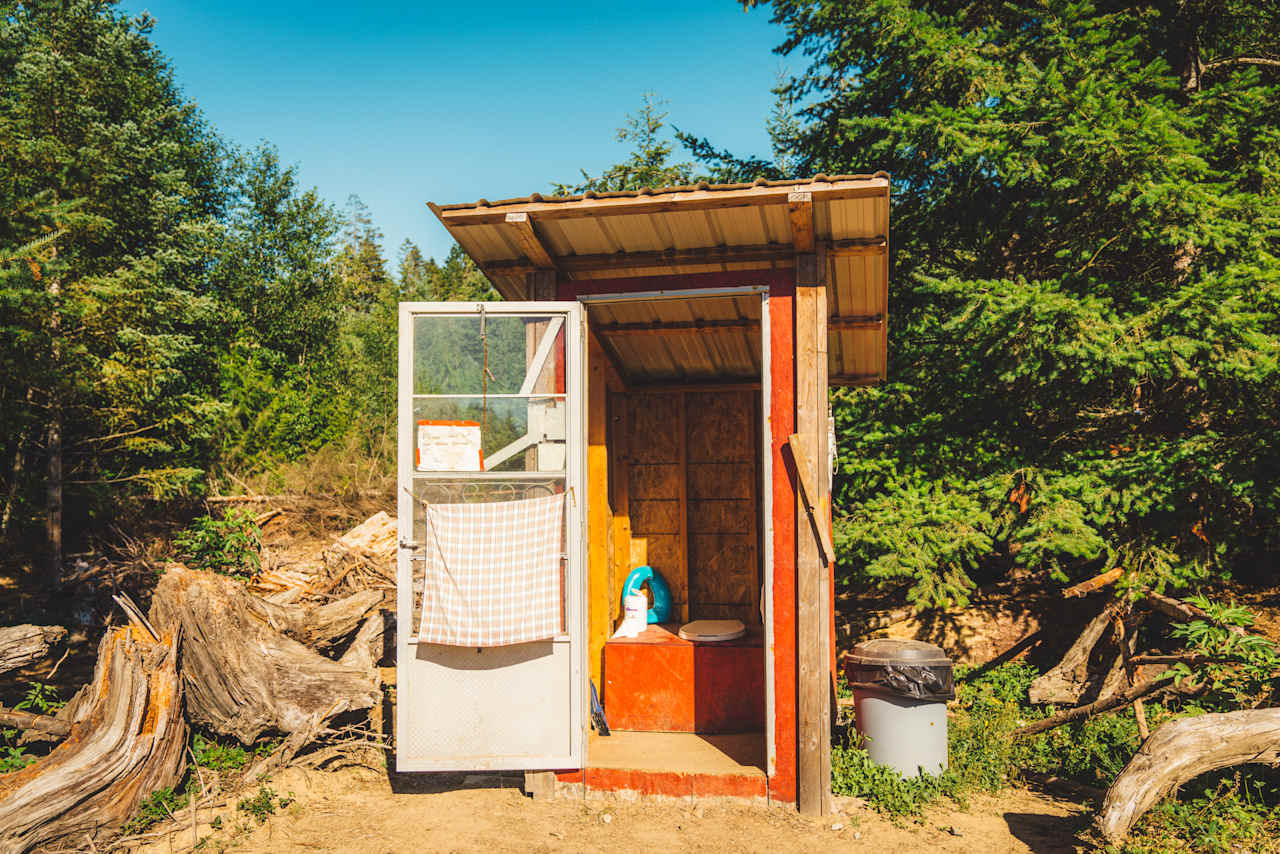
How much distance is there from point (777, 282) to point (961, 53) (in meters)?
5.01

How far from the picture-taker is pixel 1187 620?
21.6ft

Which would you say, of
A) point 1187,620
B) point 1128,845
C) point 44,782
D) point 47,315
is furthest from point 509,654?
Answer: point 47,315

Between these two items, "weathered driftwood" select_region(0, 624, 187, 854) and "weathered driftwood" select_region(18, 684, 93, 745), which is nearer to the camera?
"weathered driftwood" select_region(0, 624, 187, 854)

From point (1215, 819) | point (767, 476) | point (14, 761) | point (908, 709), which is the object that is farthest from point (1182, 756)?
point (14, 761)

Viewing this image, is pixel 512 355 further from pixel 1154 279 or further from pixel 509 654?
pixel 1154 279

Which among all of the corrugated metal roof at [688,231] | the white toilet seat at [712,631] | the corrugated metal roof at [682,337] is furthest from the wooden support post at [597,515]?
the corrugated metal roof at [688,231]

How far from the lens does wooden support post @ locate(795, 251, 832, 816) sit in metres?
4.57

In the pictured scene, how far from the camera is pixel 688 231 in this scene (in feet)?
15.8

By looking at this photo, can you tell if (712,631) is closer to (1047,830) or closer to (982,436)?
(1047,830)

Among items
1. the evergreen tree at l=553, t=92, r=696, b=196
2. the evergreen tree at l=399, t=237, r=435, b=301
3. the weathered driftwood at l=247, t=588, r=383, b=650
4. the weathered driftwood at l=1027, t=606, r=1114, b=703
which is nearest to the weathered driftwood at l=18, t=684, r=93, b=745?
the weathered driftwood at l=247, t=588, r=383, b=650

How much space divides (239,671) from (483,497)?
6.89 feet

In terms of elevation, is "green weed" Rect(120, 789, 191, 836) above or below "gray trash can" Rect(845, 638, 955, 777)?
below

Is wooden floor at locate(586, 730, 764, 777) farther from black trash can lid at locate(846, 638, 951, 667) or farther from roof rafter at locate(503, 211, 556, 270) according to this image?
roof rafter at locate(503, 211, 556, 270)

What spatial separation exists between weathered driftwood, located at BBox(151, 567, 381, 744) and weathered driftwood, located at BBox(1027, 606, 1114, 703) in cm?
546
